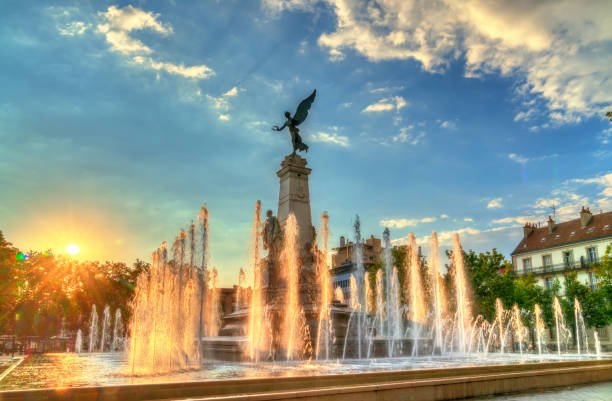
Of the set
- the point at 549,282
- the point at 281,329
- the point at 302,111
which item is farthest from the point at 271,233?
the point at 549,282

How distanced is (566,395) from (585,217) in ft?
153

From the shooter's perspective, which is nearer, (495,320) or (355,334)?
(355,334)

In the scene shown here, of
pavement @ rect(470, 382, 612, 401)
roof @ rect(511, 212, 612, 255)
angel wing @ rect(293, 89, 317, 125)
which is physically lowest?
pavement @ rect(470, 382, 612, 401)

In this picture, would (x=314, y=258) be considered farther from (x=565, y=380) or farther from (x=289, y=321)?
(x=565, y=380)

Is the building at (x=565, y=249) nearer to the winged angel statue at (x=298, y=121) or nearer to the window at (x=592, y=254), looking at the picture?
the window at (x=592, y=254)

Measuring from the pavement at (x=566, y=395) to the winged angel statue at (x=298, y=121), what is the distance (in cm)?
1575

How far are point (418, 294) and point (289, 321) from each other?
1741 centimetres

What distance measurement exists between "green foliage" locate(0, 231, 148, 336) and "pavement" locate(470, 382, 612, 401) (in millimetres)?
38742

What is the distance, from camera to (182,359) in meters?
13.7

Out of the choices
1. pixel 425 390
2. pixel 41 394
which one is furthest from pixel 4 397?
pixel 425 390

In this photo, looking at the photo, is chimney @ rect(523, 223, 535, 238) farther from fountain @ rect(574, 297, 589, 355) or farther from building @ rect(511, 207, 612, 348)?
fountain @ rect(574, 297, 589, 355)

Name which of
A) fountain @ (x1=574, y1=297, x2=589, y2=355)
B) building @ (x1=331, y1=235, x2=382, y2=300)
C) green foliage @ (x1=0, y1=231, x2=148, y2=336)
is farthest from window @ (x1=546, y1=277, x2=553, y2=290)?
green foliage @ (x1=0, y1=231, x2=148, y2=336)

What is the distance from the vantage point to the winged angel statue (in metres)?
22.7

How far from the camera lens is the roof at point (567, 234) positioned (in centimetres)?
4547
